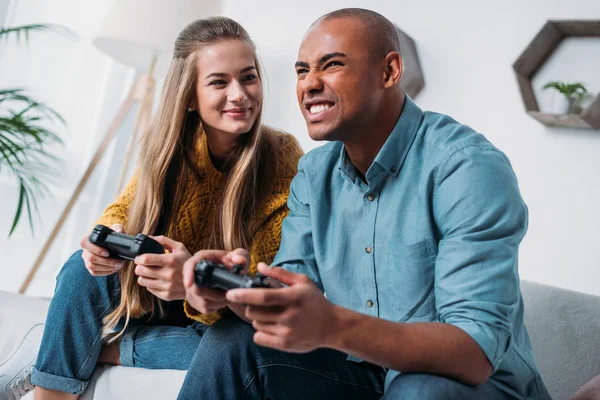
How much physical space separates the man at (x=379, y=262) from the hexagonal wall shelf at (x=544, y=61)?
2.95 feet

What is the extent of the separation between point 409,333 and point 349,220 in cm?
35

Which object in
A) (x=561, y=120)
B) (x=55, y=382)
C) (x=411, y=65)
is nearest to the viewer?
(x=55, y=382)

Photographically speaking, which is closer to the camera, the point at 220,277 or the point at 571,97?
the point at 220,277

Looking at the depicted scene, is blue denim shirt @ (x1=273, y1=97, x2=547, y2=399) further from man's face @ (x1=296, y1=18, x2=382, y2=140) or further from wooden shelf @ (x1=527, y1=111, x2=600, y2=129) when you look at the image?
wooden shelf @ (x1=527, y1=111, x2=600, y2=129)

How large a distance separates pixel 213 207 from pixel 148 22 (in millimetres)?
1129

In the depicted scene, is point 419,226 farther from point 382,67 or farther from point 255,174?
point 255,174

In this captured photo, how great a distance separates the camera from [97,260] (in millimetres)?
1389

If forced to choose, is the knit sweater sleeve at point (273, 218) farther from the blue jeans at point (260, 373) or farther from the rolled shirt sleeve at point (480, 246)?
the rolled shirt sleeve at point (480, 246)

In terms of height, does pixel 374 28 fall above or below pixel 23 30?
above

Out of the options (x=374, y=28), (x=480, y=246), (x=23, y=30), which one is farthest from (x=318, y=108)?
(x=23, y=30)

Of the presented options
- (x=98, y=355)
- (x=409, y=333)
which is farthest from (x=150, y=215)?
(x=409, y=333)

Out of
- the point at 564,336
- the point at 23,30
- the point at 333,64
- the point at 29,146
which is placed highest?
the point at 333,64

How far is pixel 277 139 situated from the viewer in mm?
1746

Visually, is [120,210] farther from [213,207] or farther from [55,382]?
[55,382]
